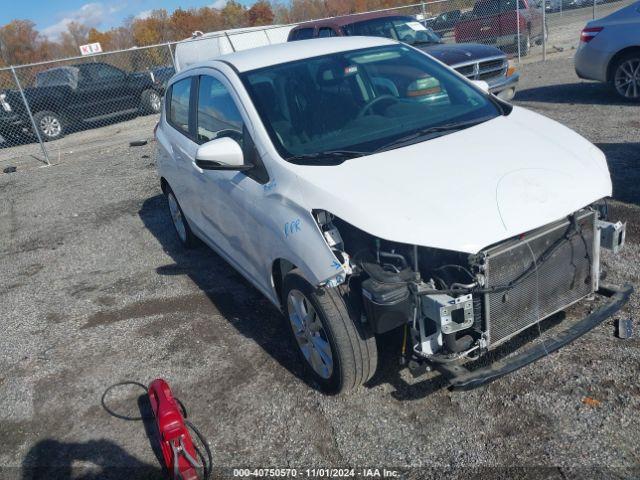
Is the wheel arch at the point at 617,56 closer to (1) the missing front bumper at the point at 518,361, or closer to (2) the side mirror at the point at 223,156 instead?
(1) the missing front bumper at the point at 518,361

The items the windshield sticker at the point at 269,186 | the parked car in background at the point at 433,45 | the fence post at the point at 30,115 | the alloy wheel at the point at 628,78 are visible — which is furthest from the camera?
the fence post at the point at 30,115

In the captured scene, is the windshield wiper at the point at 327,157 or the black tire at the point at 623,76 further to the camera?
the black tire at the point at 623,76

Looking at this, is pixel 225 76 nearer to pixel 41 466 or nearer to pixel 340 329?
pixel 340 329

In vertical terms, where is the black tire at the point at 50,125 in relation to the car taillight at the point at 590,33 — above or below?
below

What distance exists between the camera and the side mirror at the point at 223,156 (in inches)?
141

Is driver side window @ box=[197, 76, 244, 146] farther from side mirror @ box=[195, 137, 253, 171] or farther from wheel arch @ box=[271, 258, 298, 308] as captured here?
wheel arch @ box=[271, 258, 298, 308]

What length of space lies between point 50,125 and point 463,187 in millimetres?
15295

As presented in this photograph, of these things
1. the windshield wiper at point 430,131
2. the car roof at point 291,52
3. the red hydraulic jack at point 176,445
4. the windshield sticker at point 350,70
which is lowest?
the red hydraulic jack at point 176,445

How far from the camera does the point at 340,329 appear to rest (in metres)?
3.08

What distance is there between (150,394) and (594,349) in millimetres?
2677

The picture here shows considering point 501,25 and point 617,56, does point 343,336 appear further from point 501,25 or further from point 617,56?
point 501,25

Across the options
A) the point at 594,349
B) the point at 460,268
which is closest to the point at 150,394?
the point at 460,268

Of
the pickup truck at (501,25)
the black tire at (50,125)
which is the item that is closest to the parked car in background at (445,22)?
the pickup truck at (501,25)

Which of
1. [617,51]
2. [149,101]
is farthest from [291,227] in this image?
[149,101]
